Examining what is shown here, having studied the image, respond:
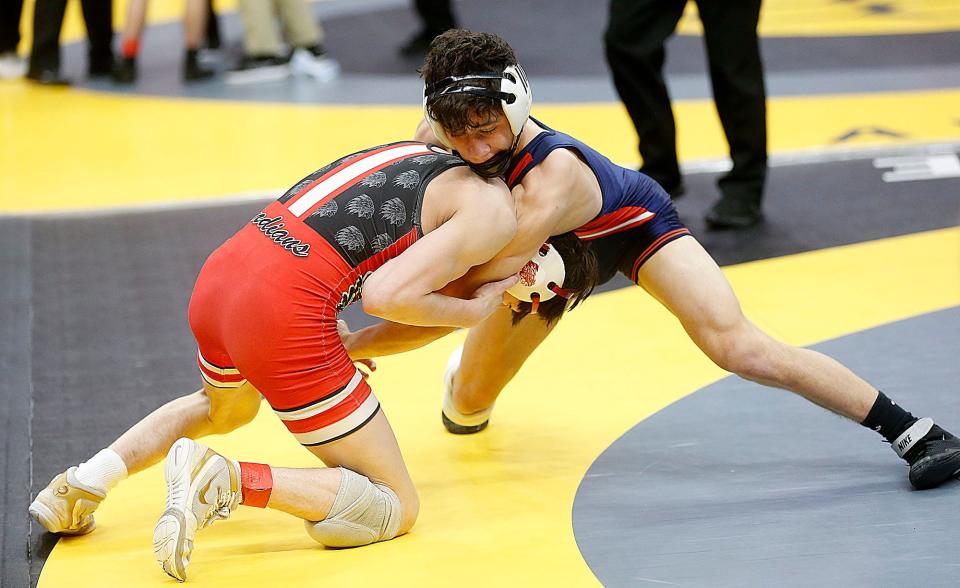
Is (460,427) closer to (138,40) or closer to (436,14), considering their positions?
(436,14)

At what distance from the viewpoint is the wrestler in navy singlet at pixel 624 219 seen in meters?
3.04

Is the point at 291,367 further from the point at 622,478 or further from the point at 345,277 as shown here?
the point at 622,478

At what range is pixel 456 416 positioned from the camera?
3.38 metres

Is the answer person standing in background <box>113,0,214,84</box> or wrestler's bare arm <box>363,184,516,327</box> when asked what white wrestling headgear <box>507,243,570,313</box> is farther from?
person standing in background <box>113,0,214,84</box>

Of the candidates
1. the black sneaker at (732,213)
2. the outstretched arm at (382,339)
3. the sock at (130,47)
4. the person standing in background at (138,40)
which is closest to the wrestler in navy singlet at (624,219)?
the outstretched arm at (382,339)

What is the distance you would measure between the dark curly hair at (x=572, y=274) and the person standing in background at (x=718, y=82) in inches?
74.0

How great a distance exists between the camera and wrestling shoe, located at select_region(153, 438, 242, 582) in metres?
2.54

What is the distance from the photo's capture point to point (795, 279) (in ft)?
14.4

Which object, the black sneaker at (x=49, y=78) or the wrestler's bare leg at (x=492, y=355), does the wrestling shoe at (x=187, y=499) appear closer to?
the wrestler's bare leg at (x=492, y=355)

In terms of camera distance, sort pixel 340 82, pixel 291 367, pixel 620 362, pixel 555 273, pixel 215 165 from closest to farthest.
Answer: pixel 291 367 < pixel 555 273 < pixel 620 362 < pixel 215 165 < pixel 340 82

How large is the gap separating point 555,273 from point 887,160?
3051 millimetres

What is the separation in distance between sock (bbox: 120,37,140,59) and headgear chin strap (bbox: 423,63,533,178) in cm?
488

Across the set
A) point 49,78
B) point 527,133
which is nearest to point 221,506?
point 527,133

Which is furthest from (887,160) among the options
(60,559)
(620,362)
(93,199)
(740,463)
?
(60,559)
